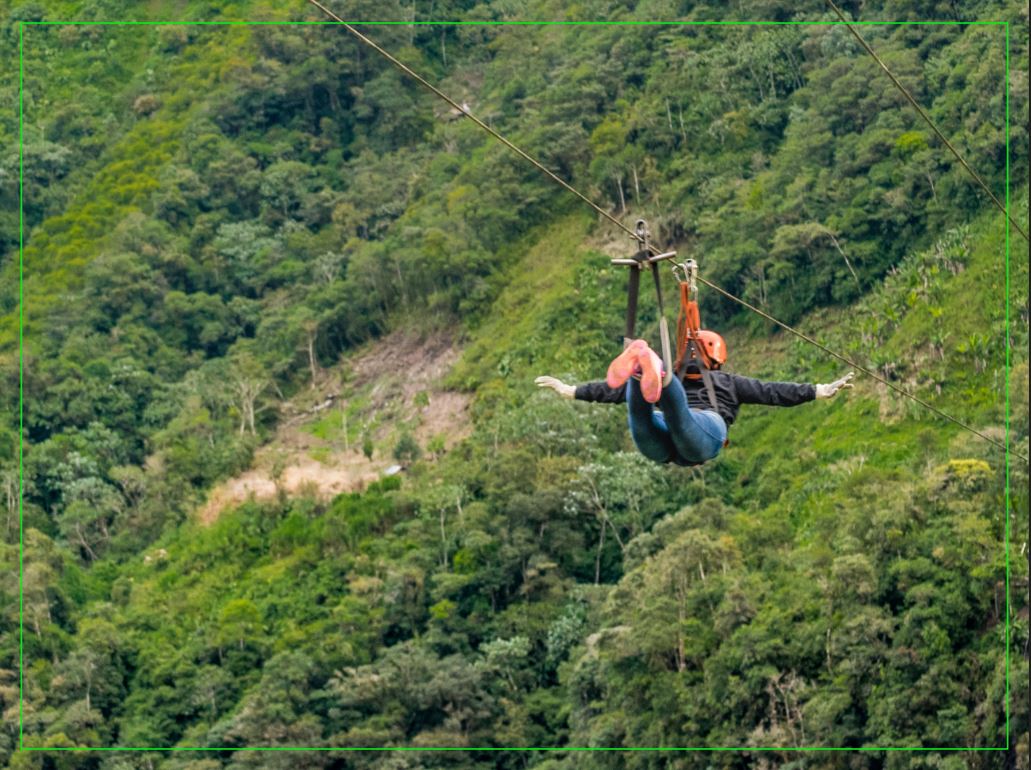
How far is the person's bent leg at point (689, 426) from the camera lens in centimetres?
1182

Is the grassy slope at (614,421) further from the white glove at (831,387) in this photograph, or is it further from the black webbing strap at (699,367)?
the white glove at (831,387)

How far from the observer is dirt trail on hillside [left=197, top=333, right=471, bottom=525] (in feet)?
123

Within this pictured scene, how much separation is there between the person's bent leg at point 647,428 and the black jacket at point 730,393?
13 centimetres

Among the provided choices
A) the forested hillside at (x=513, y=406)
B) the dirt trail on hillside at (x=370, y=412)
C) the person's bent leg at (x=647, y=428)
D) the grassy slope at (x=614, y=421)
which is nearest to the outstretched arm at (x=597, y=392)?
the person's bent leg at (x=647, y=428)

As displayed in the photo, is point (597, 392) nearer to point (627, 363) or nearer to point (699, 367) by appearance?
point (627, 363)

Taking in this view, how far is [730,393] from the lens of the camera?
13.0 m

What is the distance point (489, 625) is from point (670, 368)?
2188 centimetres

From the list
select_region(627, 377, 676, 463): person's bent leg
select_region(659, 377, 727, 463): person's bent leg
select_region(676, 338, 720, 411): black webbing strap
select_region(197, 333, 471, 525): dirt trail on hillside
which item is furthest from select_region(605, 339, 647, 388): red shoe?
select_region(197, 333, 471, 525): dirt trail on hillside

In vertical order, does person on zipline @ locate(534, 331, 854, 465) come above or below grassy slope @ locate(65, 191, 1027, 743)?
above

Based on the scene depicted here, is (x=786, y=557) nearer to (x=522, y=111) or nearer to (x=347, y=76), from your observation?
(x=522, y=111)

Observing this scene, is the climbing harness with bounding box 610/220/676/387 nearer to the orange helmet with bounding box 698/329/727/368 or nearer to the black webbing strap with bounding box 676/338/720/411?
the black webbing strap with bounding box 676/338/720/411

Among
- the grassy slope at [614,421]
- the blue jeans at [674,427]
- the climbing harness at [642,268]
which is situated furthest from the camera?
the grassy slope at [614,421]

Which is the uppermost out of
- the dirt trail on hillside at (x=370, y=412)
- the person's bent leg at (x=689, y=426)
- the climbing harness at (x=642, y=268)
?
the climbing harness at (x=642, y=268)

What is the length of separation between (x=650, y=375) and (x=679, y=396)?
25.0 inches
